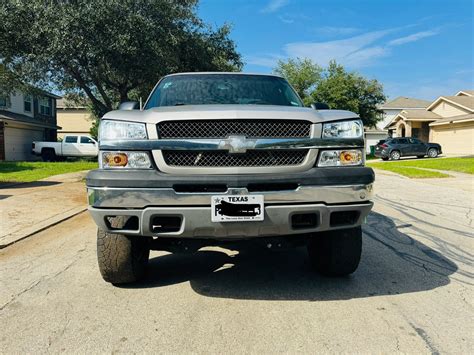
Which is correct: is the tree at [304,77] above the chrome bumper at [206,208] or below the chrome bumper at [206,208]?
above

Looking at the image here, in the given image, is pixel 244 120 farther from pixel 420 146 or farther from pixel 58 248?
pixel 420 146

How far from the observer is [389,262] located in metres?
4.57

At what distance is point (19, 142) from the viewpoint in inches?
1140

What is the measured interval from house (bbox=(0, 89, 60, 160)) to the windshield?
2246 centimetres

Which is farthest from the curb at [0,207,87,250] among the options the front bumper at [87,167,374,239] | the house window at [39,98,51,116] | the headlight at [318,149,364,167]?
the house window at [39,98,51,116]

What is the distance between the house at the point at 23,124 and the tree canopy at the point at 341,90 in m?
21.8

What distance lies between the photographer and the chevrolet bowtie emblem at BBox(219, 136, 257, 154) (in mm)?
3193

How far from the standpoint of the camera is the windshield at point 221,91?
4.35m

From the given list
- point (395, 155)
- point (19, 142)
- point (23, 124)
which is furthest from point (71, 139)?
point (395, 155)

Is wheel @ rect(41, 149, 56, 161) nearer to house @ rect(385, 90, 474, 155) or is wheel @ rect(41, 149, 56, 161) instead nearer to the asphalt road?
the asphalt road

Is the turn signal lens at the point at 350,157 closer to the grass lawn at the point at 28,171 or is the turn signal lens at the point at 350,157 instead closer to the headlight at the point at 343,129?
the headlight at the point at 343,129

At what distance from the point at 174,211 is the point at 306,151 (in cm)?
112

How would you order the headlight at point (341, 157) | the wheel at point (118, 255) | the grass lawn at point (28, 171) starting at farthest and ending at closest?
the grass lawn at point (28, 171), the wheel at point (118, 255), the headlight at point (341, 157)

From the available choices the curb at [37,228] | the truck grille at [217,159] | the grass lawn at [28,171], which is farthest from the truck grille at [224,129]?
the grass lawn at [28,171]
